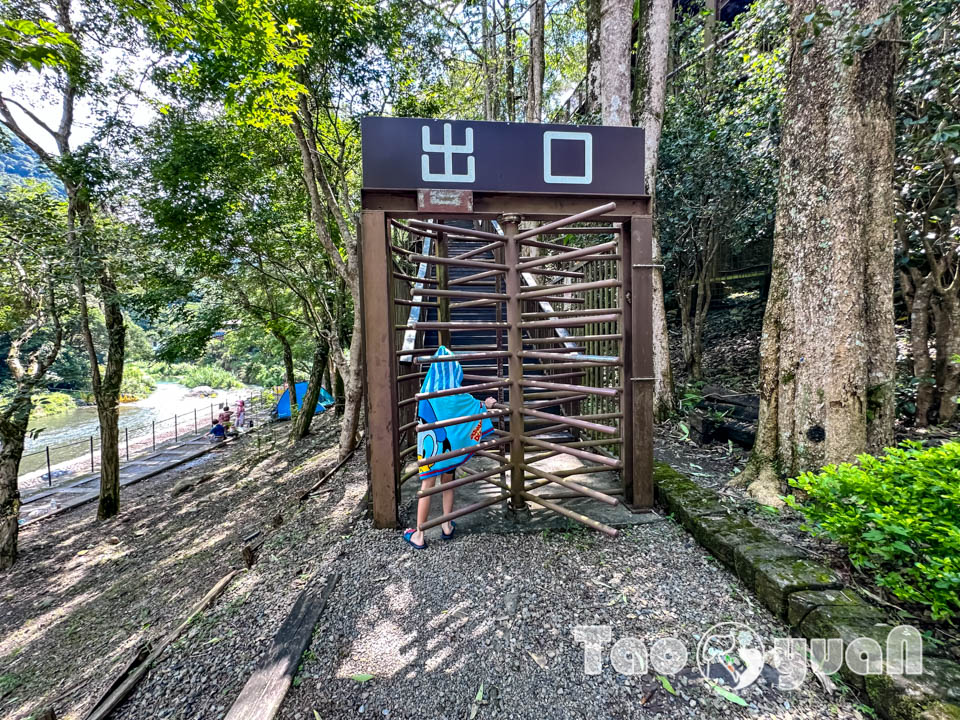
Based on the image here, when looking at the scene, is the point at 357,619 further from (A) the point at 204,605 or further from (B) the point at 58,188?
(B) the point at 58,188

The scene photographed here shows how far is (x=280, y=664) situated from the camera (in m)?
2.18

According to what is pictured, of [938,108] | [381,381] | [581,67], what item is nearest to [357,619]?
[381,381]

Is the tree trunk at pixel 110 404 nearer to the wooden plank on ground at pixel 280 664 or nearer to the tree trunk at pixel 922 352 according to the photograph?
the wooden plank on ground at pixel 280 664

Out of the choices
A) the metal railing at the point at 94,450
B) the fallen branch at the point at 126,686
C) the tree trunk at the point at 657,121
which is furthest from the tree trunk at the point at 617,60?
the metal railing at the point at 94,450

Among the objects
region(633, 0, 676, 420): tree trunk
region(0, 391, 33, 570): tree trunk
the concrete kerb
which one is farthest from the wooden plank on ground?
region(0, 391, 33, 570): tree trunk

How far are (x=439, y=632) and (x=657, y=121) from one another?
23.9 ft

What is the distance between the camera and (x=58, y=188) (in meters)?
9.17

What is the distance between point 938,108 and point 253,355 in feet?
107

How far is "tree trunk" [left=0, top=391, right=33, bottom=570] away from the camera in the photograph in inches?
304

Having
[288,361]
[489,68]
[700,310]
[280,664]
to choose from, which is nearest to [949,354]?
[700,310]

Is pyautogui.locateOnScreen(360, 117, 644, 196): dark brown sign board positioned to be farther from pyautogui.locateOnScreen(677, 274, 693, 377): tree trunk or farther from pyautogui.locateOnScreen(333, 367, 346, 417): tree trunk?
pyautogui.locateOnScreen(333, 367, 346, 417): tree trunk

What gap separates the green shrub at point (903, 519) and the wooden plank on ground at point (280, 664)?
2.91 m

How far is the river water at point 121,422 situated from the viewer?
66.6 ft

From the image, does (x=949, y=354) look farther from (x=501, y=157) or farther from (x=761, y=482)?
(x=501, y=157)
